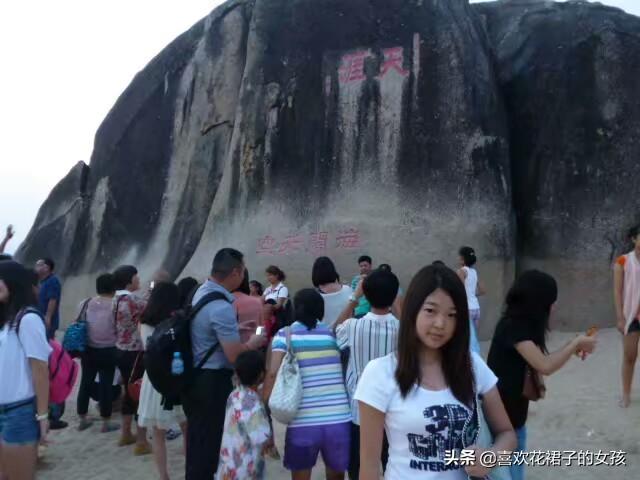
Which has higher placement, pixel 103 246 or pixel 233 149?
pixel 233 149

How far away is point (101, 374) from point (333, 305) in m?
2.47

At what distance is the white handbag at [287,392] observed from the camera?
10.2 ft

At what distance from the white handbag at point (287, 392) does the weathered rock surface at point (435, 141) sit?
493 centimetres

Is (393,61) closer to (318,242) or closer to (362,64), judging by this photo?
(362,64)

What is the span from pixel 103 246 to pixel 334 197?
4.78 m

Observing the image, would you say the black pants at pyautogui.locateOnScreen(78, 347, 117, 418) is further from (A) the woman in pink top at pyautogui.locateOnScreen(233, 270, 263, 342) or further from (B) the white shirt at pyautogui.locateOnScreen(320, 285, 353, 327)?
(B) the white shirt at pyautogui.locateOnScreen(320, 285, 353, 327)

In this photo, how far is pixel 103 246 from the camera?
37.2ft

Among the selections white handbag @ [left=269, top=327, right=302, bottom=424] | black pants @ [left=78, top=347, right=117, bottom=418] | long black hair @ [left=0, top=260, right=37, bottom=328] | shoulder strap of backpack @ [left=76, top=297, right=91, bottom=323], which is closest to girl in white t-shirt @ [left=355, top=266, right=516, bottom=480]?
white handbag @ [left=269, top=327, right=302, bottom=424]

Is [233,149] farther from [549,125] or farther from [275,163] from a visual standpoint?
[549,125]

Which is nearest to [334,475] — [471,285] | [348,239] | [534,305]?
[534,305]

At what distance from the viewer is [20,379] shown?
10.1 ft

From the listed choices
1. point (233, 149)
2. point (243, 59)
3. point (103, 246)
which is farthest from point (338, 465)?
point (103, 246)

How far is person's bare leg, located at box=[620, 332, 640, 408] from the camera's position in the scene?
491cm

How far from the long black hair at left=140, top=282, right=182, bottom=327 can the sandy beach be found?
121cm
